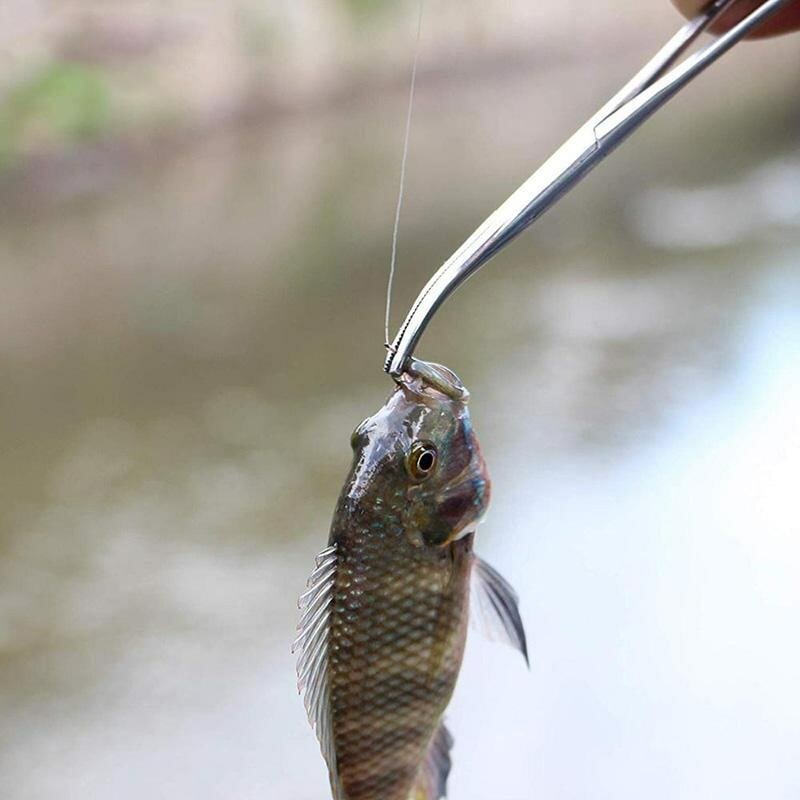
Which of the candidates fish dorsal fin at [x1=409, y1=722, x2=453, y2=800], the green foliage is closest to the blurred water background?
the green foliage

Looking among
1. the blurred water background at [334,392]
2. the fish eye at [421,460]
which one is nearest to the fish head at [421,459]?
the fish eye at [421,460]

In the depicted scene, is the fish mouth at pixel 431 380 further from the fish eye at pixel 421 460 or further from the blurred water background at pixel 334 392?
the blurred water background at pixel 334 392

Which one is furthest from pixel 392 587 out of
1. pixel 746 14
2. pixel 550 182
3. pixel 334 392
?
pixel 334 392

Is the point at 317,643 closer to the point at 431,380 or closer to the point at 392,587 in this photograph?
the point at 392,587

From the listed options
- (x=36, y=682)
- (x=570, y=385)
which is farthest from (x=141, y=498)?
(x=570, y=385)

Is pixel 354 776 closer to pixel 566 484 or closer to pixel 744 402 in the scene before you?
pixel 566 484

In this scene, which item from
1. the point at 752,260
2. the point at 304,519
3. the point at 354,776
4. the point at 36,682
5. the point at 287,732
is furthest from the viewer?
the point at 752,260
